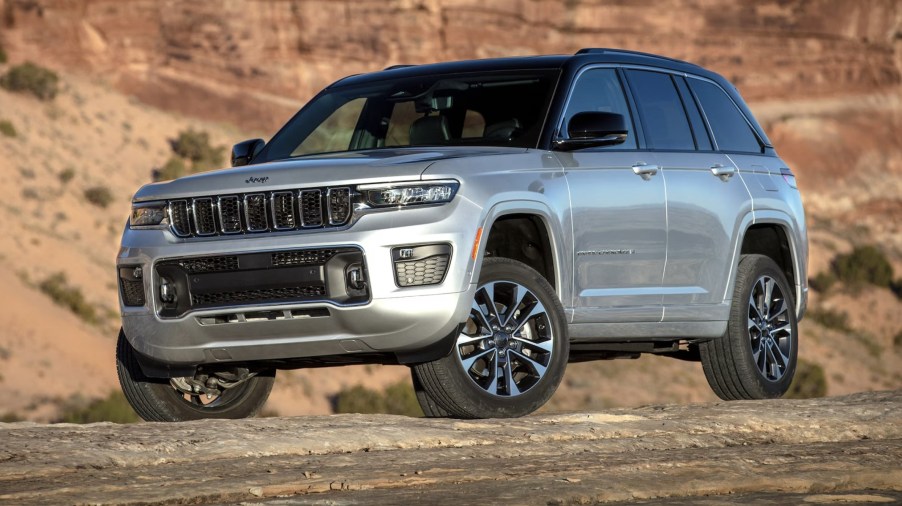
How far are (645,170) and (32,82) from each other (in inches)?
1637

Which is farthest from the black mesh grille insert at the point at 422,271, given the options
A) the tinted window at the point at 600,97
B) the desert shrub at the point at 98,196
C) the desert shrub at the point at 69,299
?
the desert shrub at the point at 98,196

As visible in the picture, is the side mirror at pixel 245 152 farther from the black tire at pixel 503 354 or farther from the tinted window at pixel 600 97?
the black tire at pixel 503 354

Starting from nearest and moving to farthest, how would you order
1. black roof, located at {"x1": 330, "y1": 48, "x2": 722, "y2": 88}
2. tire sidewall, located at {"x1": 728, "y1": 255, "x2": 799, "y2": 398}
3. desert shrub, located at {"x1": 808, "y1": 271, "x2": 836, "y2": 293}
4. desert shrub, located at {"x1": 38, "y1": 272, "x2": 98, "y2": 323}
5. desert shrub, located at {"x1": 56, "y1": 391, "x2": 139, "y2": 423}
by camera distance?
black roof, located at {"x1": 330, "y1": 48, "x2": 722, "y2": 88} < tire sidewall, located at {"x1": 728, "y1": 255, "x2": 799, "y2": 398} < desert shrub, located at {"x1": 56, "y1": 391, "x2": 139, "y2": 423} < desert shrub, located at {"x1": 38, "y1": 272, "x2": 98, "y2": 323} < desert shrub, located at {"x1": 808, "y1": 271, "x2": 836, "y2": 293}

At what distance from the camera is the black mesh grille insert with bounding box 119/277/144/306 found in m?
7.25

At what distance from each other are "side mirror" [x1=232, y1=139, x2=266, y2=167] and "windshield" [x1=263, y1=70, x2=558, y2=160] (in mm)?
88

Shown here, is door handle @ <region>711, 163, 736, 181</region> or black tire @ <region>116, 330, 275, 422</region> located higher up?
door handle @ <region>711, 163, 736, 181</region>

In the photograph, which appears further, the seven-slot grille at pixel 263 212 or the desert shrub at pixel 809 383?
the desert shrub at pixel 809 383

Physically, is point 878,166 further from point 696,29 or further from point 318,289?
point 318,289

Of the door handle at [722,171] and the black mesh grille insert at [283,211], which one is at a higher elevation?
the door handle at [722,171]

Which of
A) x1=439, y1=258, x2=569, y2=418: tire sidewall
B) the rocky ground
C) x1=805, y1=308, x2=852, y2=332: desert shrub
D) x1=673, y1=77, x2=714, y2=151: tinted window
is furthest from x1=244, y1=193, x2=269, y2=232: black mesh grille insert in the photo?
x1=805, y1=308, x2=852, y2=332: desert shrub

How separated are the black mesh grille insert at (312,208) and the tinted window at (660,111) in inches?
92.9

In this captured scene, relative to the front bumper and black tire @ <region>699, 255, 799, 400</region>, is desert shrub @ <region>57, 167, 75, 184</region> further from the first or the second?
the front bumper

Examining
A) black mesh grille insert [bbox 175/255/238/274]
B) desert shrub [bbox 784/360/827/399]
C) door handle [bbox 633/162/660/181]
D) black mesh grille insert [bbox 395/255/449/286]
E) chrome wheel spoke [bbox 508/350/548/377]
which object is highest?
door handle [bbox 633/162/660/181]

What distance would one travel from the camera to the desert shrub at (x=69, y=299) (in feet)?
119
